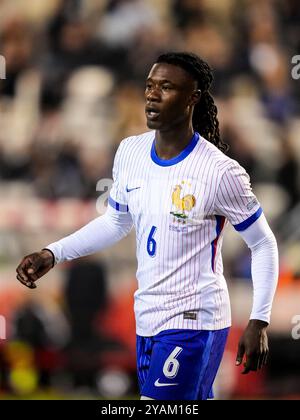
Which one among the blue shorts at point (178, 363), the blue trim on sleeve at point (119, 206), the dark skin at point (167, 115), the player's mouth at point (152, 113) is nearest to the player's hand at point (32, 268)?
the dark skin at point (167, 115)

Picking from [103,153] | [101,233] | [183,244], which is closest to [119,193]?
[101,233]

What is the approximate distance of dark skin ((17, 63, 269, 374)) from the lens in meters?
4.21

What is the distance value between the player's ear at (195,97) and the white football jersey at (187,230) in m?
0.19

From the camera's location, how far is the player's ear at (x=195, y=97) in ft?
14.2

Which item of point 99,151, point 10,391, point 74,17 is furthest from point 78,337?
point 74,17

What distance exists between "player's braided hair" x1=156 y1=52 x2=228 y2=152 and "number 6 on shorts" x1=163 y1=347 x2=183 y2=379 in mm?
1008

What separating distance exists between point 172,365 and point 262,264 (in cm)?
57

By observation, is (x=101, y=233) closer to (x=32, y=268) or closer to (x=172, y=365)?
(x=32, y=268)

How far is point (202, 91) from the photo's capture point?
173 inches

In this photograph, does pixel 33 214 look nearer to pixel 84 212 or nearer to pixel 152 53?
pixel 84 212

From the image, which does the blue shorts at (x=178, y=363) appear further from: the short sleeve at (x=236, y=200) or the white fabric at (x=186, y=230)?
the short sleeve at (x=236, y=200)

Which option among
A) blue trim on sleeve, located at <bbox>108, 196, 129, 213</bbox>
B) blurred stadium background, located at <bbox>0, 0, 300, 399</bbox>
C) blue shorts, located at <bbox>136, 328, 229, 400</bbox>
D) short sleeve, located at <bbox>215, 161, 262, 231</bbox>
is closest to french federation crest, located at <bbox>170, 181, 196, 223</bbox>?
short sleeve, located at <bbox>215, 161, 262, 231</bbox>

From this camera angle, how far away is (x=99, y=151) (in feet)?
28.6

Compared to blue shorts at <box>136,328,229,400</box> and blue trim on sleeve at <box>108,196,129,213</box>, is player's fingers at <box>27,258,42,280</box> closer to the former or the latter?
blue trim on sleeve at <box>108,196,129,213</box>
